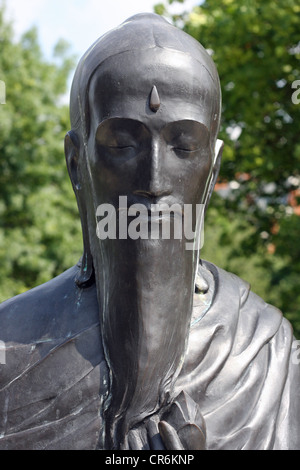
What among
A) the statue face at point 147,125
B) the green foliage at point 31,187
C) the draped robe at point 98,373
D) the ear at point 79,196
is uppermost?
the statue face at point 147,125

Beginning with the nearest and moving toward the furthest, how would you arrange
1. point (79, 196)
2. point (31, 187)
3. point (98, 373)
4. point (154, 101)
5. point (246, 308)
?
point (154, 101) < point (98, 373) < point (79, 196) < point (246, 308) < point (31, 187)

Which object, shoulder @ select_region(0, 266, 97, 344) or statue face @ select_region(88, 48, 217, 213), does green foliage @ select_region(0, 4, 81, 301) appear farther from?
statue face @ select_region(88, 48, 217, 213)

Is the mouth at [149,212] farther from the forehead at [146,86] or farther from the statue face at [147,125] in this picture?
the forehead at [146,86]

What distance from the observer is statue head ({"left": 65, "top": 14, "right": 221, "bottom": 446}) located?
2260mm

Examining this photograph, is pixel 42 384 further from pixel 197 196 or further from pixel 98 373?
pixel 197 196

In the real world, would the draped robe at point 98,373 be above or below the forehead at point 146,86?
below

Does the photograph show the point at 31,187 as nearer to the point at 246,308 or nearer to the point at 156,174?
the point at 246,308

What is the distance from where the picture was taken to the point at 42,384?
2.43 meters

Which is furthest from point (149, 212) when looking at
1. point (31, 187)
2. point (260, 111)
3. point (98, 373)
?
point (31, 187)

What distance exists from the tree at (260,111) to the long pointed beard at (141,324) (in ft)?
20.5

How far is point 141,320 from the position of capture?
2.30m

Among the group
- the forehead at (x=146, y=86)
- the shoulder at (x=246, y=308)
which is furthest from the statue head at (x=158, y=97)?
the shoulder at (x=246, y=308)

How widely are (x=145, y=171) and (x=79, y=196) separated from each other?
0.42 metres

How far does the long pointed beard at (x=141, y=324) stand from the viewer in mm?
2295
